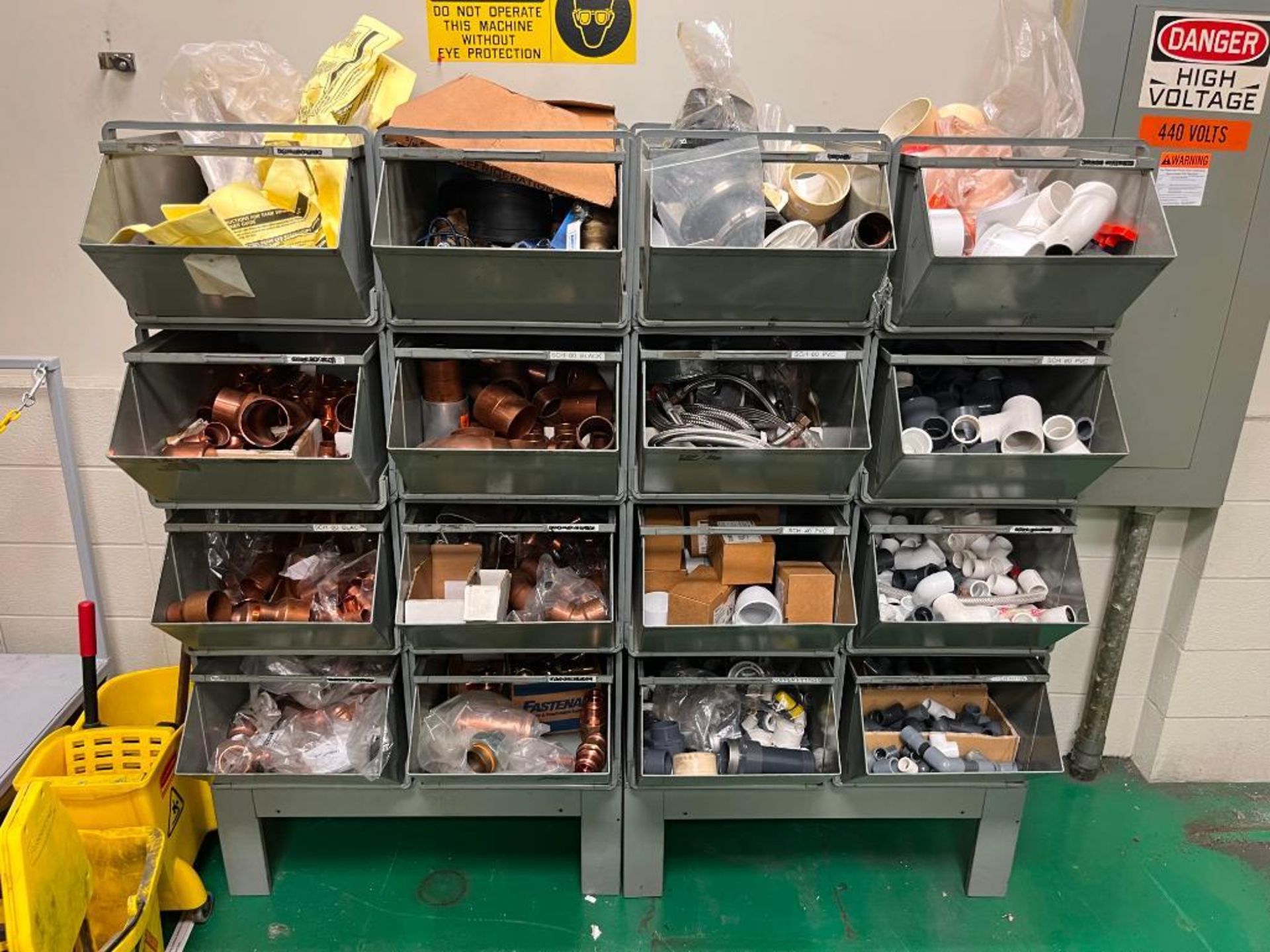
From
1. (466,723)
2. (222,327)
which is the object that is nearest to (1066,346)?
(466,723)

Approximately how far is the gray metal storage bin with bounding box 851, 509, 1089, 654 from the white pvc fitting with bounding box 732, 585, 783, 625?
19cm

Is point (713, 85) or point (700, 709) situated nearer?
point (713, 85)

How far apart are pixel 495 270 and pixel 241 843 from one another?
1409mm

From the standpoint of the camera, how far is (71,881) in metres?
1.45

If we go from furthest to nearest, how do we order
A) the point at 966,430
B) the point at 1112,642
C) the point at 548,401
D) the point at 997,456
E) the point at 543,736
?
the point at 1112,642, the point at 543,736, the point at 548,401, the point at 966,430, the point at 997,456

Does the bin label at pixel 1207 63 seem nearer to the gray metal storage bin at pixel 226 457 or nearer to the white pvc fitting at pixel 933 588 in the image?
the white pvc fitting at pixel 933 588

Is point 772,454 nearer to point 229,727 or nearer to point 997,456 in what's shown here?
point 997,456

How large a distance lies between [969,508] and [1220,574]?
2.90 ft

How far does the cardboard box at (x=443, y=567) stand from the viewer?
5.60 ft

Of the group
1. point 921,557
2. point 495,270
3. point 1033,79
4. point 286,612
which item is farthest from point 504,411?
point 1033,79

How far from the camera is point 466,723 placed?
1.80m

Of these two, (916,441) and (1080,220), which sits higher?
(1080,220)

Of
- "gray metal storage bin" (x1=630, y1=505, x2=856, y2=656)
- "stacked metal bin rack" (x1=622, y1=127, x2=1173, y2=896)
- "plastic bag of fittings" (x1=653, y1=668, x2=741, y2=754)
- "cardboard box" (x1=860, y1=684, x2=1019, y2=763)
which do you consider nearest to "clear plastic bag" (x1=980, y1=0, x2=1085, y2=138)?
"stacked metal bin rack" (x1=622, y1=127, x2=1173, y2=896)

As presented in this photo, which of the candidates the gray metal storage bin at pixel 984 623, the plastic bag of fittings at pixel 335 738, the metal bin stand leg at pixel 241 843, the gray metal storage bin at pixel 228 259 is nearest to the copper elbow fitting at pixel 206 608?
the plastic bag of fittings at pixel 335 738
